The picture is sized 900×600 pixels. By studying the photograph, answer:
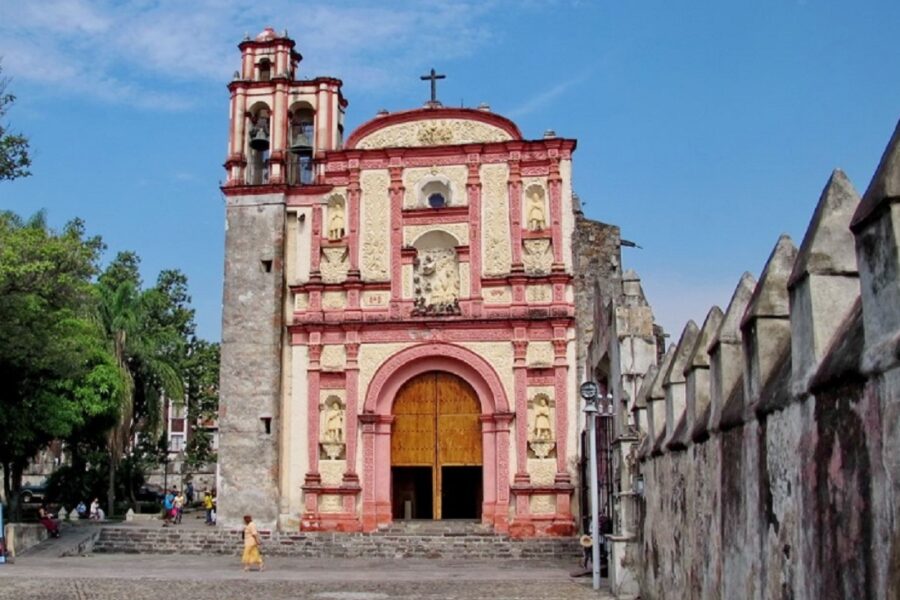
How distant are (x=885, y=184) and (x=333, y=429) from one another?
2059 cm

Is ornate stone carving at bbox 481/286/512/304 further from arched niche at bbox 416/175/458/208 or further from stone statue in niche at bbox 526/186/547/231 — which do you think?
arched niche at bbox 416/175/458/208

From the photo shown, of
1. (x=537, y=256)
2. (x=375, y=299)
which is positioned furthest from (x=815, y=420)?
(x=375, y=299)

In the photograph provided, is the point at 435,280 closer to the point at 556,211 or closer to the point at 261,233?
the point at 556,211

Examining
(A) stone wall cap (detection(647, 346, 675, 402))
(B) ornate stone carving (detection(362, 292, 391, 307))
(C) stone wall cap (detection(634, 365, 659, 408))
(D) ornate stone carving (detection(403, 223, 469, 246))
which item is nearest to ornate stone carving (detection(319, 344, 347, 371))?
(B) ornate stone carving (detection(362, 292, 391, 307))

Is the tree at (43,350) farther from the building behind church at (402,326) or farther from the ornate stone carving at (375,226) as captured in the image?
the ornate stone carving at (375,226)

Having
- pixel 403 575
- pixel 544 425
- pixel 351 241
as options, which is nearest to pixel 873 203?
pixel 403 575

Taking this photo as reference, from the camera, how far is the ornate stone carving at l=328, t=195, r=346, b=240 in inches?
973

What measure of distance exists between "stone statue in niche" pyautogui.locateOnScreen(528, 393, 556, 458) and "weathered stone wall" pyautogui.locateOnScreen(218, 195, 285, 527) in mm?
5925

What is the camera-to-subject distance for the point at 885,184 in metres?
3.82

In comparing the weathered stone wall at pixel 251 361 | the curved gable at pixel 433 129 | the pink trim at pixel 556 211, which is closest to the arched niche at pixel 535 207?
the pink trim at pixel 556 211

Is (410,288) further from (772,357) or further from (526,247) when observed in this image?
(772,357)

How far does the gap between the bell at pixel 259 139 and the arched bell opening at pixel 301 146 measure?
0.59 metres

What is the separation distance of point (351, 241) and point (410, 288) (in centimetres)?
185

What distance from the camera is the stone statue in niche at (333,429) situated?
23.5 metres
